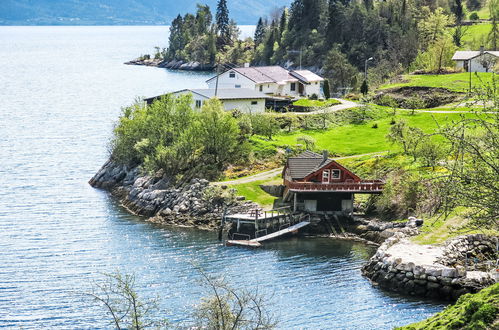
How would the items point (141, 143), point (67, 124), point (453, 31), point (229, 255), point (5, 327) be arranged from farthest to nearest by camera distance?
point (453, 31), point (67, 124), point (141, 143), point (229, 255), point (5, 327)

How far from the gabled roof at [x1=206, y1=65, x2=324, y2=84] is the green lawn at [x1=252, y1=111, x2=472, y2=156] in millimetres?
20659

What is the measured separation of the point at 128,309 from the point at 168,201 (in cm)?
4383

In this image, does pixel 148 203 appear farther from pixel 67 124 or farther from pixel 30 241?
pixel 67 124

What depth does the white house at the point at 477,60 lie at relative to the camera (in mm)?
124000

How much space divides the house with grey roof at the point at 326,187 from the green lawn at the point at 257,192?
2.18m

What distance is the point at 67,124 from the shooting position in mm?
133125

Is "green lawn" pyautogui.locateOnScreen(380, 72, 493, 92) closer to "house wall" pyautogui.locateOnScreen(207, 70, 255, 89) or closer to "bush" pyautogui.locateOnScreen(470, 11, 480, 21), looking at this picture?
"house wall" pyautogui.locateOnScreen(207, 70, 255, 89)

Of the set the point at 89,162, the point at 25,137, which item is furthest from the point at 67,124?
the point at 89,162

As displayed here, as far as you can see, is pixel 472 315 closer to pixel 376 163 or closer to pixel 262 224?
pixel 262 224

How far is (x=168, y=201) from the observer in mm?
77750

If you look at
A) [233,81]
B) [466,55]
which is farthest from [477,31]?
[233,81]

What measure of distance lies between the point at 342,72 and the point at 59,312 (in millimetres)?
108382

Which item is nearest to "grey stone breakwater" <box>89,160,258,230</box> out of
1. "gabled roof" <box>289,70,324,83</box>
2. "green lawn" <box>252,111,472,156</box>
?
"green lawn" <box>252,111,472,156</box>

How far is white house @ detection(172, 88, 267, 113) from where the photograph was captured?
100 m
